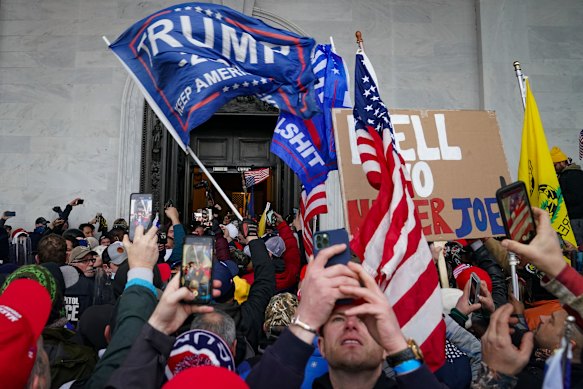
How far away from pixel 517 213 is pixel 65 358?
2.32m

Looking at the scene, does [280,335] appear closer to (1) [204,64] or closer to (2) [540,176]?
(1) [204,64]

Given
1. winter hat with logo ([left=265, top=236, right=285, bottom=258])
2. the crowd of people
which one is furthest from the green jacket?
winter hat with logo ([left=265, top=236, right=285, bottom=258])

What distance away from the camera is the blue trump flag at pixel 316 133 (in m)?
5.22

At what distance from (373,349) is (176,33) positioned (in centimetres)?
346

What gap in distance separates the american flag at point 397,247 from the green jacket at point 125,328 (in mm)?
1341

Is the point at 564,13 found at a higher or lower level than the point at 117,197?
higher

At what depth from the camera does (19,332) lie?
1.87 metres

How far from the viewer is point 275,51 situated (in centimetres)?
502

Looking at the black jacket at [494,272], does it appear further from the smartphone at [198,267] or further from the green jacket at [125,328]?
the green jacket at [125,328]

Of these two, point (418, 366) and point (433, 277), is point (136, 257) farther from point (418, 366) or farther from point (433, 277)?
point (433, 277)

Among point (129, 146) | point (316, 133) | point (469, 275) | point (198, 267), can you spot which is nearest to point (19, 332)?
point (198, 267)

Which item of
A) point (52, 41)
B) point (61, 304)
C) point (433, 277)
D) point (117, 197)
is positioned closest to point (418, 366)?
point (433, 277)

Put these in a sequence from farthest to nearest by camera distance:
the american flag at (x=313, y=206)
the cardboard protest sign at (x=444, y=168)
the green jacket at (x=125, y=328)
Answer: the american flag at (x=313, y=206), the cardboard protest sign at (x=444, y=168), the green jacket at (x=125, y=328)

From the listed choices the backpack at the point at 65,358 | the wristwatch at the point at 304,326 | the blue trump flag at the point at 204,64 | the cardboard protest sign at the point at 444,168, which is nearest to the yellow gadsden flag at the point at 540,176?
the cardboard protest sign at the point at 444,168
